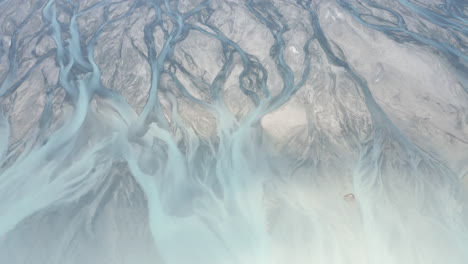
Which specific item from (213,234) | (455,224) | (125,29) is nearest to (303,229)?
(213,234)

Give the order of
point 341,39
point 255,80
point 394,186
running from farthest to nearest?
point 341,39 → point 255,80 → point 394,186

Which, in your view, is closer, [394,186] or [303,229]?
[303,229]

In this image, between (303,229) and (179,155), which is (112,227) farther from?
(303,229)

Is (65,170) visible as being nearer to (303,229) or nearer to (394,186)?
(303,229)

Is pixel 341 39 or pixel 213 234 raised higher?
pixel 341 39

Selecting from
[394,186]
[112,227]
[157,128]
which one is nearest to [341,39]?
[394,186]

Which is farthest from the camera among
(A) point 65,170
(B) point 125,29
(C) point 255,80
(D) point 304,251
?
(B) point 125,29

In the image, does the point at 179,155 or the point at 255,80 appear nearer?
the point at 179,155

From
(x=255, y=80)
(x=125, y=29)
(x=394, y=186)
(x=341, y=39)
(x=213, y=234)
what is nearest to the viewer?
(x=213, y=234)

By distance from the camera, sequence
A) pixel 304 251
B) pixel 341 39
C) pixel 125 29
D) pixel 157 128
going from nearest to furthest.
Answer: pixel 304 251 < pixel 157 128 < pixel 341 39 < pixel 125 29
